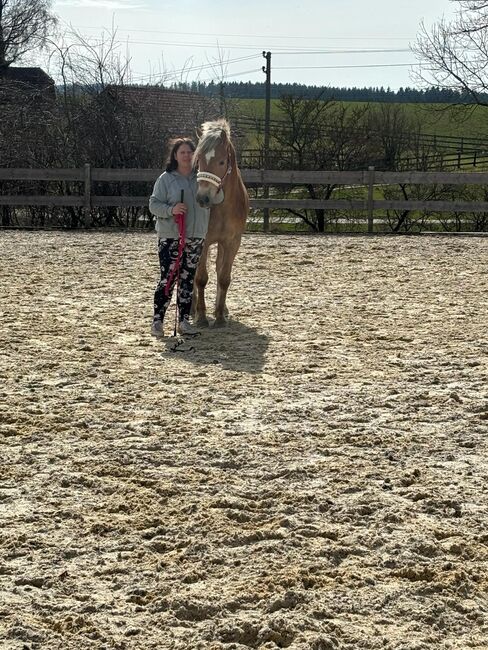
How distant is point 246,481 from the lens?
161 inches

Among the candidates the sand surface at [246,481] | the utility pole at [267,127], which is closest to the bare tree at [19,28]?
the utility pole at [267,127]

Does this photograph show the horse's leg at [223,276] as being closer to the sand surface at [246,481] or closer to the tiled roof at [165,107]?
the sand surface at [246,481]

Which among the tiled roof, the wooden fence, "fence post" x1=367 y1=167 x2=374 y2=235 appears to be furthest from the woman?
the tiled roof

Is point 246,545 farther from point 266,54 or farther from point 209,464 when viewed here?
point 266,54

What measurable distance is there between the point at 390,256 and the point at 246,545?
989cm

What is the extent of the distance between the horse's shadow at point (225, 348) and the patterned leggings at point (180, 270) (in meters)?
0.30

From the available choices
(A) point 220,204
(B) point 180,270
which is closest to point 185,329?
(B) point 180,270

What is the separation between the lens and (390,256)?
12.9 meters

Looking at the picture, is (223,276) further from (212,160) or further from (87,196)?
(87,196)

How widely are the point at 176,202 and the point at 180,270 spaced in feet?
1.89

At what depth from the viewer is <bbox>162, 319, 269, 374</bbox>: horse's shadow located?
6.48 m

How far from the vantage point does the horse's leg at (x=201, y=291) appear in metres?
7.78

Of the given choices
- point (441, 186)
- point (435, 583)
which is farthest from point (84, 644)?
point (441, 186)

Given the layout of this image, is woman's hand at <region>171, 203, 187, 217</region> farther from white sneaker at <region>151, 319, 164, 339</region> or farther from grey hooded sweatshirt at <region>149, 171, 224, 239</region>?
white sneaker at <region>151, 319, 164, 339</region>
